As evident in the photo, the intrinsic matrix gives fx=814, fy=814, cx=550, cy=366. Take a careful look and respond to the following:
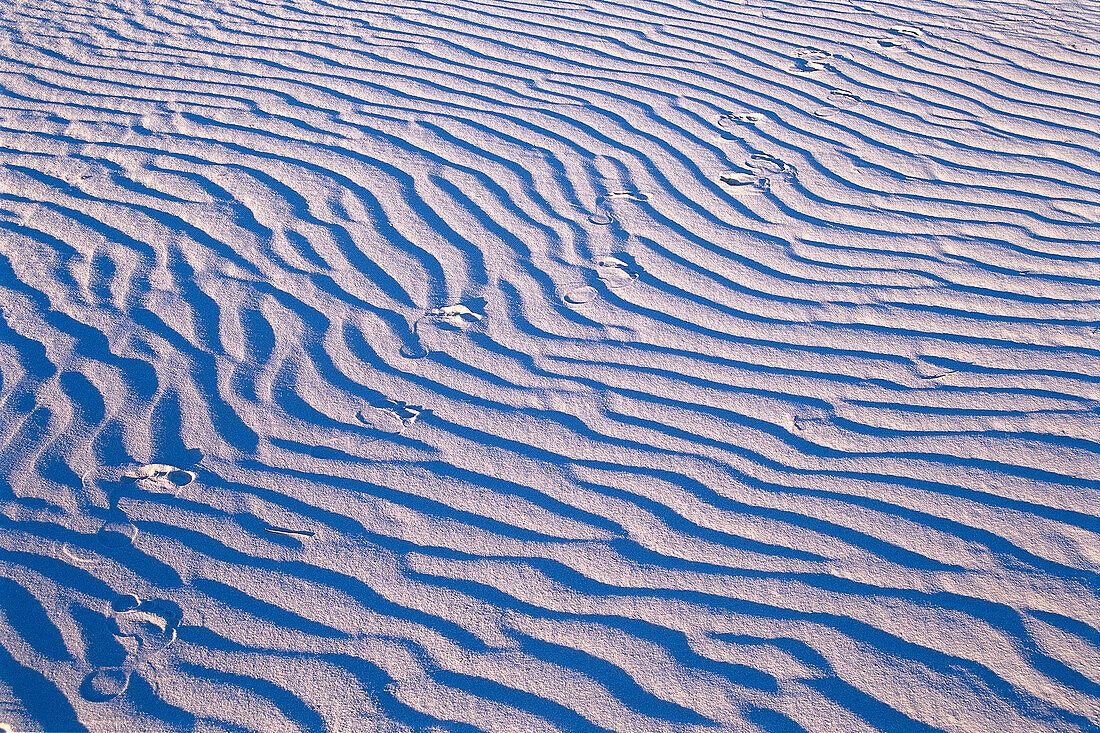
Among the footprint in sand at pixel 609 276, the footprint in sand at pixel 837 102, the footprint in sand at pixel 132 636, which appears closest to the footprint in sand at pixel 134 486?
the footprint in sand at pixel 132 636

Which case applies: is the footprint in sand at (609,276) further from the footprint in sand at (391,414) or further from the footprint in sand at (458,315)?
the footprint in sand at (391,414)

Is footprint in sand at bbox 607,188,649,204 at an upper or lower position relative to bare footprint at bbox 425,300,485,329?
upper

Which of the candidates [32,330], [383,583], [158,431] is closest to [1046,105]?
[383,583]

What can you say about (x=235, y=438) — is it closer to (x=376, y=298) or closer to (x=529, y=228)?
(x=376, y=298)

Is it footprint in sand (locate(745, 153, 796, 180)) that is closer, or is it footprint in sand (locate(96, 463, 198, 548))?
footprint in sand (locate(96, 463, 198, 548))

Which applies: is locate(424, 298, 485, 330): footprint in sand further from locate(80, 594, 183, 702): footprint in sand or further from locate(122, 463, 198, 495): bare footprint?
locate(80, 594, 183, 702): footprint in sand

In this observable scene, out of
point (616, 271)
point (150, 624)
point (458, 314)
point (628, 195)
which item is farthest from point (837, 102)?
point (150, 624)

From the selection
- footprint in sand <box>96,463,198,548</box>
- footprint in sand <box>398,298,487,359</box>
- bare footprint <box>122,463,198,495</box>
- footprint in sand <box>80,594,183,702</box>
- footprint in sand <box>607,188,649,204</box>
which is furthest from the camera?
footprint in sand <box>607,188,649,204</box>

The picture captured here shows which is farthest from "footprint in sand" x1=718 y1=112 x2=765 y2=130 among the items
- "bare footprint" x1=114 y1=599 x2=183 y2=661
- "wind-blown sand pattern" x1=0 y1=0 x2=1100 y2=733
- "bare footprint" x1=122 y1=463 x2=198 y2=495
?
"bare footprint" x1=114 y1=599 x2=183 y2=661
